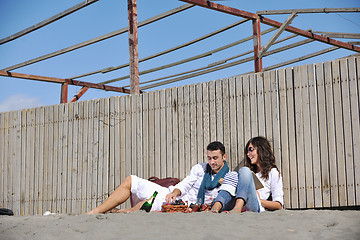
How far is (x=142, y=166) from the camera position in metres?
7.32

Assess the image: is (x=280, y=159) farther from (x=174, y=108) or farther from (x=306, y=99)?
(x=174, y=108)

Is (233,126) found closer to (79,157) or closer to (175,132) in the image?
(175,132)

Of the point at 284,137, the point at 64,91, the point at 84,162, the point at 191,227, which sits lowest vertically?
the point at 191,227

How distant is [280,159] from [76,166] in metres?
3.61

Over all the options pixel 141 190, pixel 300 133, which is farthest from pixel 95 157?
pixel 300 133

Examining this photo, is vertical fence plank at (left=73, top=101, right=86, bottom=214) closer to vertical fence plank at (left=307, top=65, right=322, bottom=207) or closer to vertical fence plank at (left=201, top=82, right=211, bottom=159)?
vertical fence plank at (left=201, top=82, right=211, bottom=159)

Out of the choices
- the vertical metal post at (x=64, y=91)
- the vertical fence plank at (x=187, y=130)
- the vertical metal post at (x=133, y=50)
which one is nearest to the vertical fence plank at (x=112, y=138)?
the vertical metal post at (x=133, y=50)

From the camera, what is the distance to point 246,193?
5070 millimetres

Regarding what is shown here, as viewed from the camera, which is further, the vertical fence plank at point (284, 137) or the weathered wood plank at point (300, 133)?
the vertical fence plank at point (284, 137)

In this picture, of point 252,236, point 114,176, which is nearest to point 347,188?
point 252,236

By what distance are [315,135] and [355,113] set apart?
1.82ft

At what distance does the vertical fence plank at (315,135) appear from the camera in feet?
19.0

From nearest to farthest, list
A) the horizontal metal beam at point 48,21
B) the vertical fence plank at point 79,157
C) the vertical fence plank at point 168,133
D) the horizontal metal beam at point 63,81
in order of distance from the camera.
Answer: the vertical fence plank at point 168,133 → the vertical fence plank at point 79,157 → the horizontal metal beam at point 48,21 → the horizontal metal beam at point 63,81

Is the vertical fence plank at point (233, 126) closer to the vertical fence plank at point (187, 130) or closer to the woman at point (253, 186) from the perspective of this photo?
the woman at point (253, 186)
